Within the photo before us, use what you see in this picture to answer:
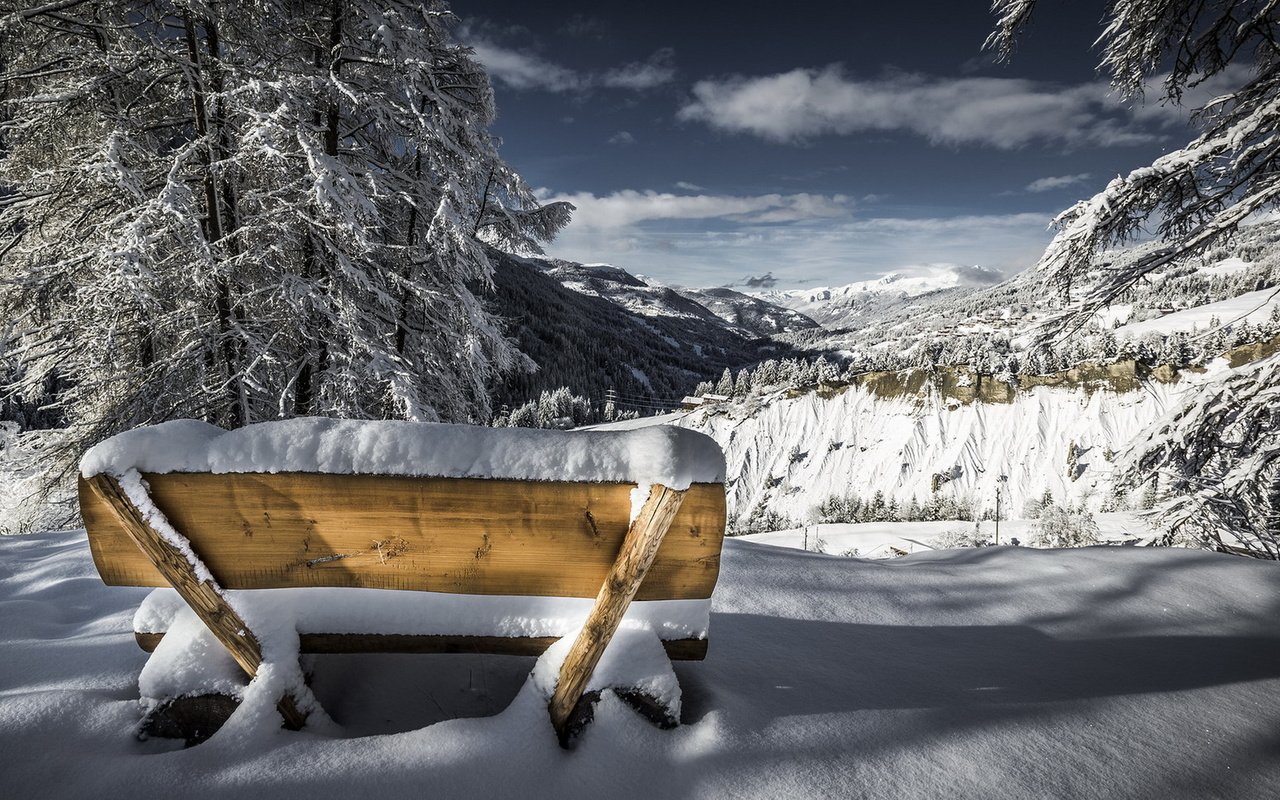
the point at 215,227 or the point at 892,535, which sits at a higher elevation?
the point at 215,227

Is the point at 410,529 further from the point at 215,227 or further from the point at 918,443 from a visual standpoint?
the point at 918,443

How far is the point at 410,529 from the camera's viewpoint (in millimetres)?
1520

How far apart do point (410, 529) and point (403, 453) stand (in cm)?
26

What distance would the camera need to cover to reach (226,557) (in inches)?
61.0

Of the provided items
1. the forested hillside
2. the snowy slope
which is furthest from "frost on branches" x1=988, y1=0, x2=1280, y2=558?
the forested hillside

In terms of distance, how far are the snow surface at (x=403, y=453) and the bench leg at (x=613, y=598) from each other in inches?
3.7

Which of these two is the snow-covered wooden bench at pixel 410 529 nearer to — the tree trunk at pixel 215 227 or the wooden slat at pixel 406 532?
the wooden slat at pixel 406 532

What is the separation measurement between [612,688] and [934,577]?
2993mm

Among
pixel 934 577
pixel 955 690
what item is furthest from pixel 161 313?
pixel 934 577

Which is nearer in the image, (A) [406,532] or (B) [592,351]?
(A) [406,532]

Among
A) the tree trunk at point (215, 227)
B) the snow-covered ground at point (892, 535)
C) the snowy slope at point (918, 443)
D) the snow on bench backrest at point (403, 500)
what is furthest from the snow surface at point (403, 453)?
the snowy slope at point (918, 443)

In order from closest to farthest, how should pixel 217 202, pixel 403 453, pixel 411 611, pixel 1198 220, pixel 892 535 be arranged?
pixel 403 453, pixel 411 611, pixel 1198 220, pixel 217 202, pixel 892 535

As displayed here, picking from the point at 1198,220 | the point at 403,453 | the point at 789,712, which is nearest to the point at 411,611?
the point at 403,453

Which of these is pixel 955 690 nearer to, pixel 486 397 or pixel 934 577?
pixel 934 577
